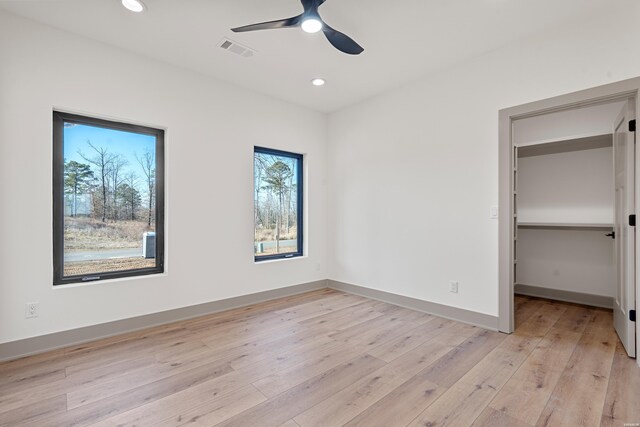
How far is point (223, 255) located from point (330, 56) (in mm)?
2519

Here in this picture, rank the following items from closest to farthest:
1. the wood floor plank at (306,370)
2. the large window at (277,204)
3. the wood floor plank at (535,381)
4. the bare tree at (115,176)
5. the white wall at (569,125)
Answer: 1. the wood floor plank at (535,381)
2. the wood floor plank at (306,370)
3. the bare tree at (115,176)
4. the white wall at (569,125)
5. the large window at (277,204)

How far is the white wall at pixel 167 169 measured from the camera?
2523mm

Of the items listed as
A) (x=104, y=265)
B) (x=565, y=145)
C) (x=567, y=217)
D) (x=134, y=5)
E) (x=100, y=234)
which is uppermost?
(x=134, y=5)

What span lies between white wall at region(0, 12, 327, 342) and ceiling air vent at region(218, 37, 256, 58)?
0.71 metres

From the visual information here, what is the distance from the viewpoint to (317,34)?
283 cm

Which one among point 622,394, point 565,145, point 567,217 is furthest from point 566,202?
point 622,394

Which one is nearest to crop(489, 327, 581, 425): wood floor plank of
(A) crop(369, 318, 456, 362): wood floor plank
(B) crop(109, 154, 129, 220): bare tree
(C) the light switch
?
(A) crop(369, 318, 456, 362): wood floor plank

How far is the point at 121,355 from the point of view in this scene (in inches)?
101

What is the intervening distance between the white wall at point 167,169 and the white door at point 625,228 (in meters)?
3.38

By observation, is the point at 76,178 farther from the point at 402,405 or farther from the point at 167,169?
Result: the point at 402,405

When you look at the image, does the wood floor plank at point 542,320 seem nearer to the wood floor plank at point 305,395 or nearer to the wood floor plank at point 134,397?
the wood floor plank at point 305,395

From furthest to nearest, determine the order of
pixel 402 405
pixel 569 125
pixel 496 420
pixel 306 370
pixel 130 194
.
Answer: pixel 569 125
pixel 130 194
pixel 306 370
pixel 402 405
pixel 496 420

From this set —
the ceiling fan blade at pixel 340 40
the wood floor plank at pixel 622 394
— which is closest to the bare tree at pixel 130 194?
the ceiling fan blade at pixel 340 40

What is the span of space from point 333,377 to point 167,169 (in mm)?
2610
